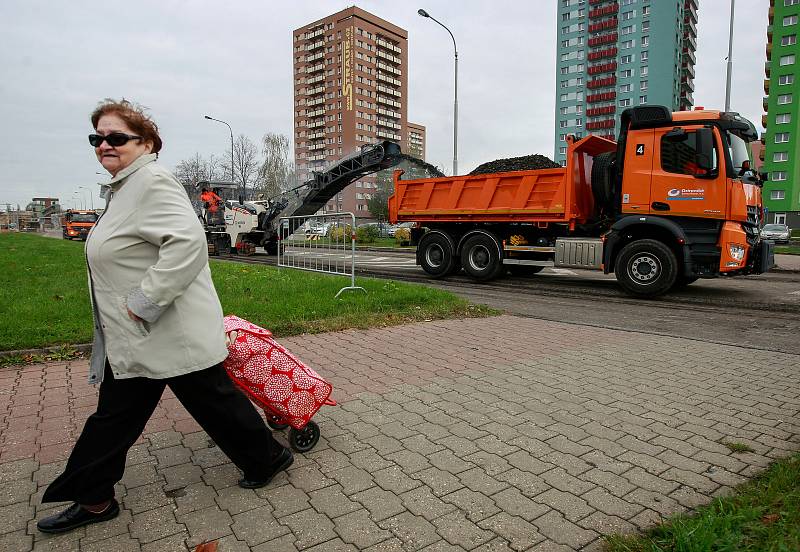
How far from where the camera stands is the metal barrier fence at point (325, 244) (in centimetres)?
845

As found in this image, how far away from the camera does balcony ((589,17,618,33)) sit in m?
80.3

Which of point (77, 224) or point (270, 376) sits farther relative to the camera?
point (77, 224)

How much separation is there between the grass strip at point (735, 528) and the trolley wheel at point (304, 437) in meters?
1.65

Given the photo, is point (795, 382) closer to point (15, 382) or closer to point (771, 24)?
point (15, 382)

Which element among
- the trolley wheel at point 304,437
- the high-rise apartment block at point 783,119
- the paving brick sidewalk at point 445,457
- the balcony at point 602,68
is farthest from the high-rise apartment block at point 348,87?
the trolley wheel at point 304,437

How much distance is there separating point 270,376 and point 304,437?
0.45 metres

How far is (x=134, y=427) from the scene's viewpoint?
2436 millimetres

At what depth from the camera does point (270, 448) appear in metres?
2.66

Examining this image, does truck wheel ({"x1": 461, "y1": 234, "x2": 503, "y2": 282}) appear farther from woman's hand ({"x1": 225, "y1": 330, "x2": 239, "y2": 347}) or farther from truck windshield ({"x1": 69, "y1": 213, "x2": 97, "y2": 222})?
truck windshield ({"x1": 69, "y1": 213, "x2": 97, "y2": 222})

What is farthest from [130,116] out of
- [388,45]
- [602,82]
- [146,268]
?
[388,45]

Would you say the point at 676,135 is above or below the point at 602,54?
below

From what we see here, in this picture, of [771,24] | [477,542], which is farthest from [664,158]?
[771,24]

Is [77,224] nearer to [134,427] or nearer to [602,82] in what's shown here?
[134,427]

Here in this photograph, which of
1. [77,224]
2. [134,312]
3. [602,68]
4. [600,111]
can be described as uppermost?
[602,68]
